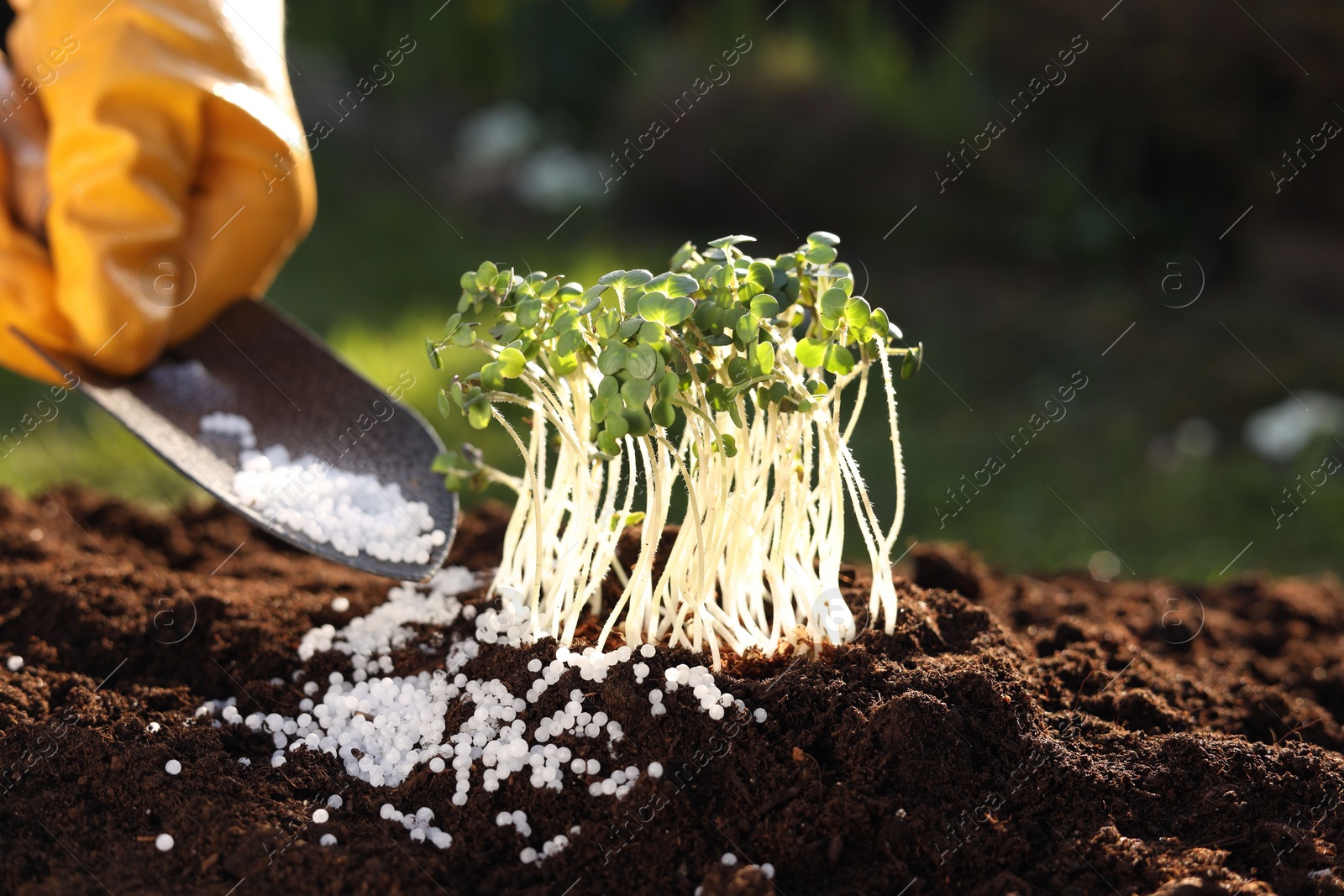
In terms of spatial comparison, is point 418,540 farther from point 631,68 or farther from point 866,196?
point 631,68

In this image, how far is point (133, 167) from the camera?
76.8 inches

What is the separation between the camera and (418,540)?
1.90 metres

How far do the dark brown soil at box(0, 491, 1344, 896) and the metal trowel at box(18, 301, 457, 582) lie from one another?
316 mm

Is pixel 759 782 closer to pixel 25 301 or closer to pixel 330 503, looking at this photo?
pixel 330 503

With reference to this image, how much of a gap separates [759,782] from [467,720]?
43 centimetres

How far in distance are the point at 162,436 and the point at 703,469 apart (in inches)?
41.0

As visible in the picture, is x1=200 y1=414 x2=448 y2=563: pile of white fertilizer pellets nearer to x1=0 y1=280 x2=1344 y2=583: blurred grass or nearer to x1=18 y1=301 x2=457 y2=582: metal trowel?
x1=18 y1=301 x2=457 y2=582: metal trowel

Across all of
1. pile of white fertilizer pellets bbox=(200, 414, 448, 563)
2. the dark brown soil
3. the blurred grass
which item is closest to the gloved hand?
pile of white fertilizer pellets bbox=(200, 414, 448, 563)

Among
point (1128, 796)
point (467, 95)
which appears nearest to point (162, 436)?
point (1128, 796)

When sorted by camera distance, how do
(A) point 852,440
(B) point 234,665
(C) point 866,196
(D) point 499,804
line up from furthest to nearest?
(C) point 866,196
(A) point 852,440
(B) point 234,665
(D) point 499,804

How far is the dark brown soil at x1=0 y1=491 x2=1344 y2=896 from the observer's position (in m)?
Result: 1.33

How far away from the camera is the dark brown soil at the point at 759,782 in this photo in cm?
133

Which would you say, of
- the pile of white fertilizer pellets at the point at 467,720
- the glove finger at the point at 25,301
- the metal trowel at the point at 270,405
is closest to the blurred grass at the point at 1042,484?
the metal trowel at the point at 270,405

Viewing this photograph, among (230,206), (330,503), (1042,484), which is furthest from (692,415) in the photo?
(1042,484)
